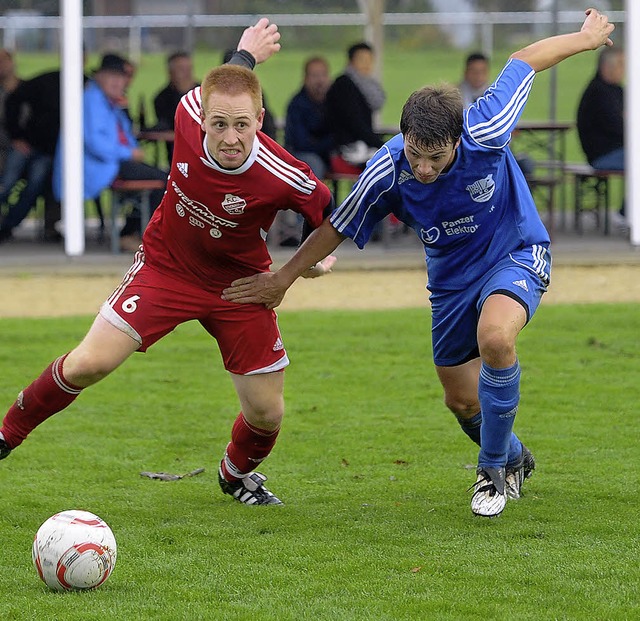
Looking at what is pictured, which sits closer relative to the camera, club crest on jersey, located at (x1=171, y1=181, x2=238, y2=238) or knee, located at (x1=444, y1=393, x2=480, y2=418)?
club crest on jersey, located at (x1=171, y1=181, x2=238, y2=238)

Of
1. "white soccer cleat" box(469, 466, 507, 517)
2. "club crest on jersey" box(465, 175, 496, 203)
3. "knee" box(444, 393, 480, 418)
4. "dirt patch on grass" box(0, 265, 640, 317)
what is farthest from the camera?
"dirt patch on grass" box(0, 265, 640, 317)

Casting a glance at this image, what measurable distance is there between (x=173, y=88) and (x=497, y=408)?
352 inches

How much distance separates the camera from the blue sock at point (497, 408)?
4.99 meters

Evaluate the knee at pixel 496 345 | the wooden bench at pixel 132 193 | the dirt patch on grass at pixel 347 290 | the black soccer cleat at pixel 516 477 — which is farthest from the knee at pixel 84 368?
the wooden bench at pixel 132 193

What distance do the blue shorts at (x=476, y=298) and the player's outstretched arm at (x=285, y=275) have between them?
536 mm

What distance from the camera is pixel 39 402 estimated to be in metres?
5.12

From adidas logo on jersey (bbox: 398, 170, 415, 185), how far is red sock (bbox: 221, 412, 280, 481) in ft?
4.02

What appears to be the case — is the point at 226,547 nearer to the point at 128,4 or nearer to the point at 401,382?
the point at 401,382

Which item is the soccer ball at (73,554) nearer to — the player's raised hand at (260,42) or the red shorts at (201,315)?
the red shorts at (201,315)

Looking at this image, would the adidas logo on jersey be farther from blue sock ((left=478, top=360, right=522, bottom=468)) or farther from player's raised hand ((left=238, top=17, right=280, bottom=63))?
player's raised hand ((left=238, top=17, right=280, bottom=63))

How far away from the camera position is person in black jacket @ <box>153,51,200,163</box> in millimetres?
12938

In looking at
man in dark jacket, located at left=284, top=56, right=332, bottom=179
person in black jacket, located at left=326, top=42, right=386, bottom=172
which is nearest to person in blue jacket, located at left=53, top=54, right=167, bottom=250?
man in dark jacket, located at left=284, top=56, right=332, bottom=179

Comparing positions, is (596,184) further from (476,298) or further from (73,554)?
(73,554)

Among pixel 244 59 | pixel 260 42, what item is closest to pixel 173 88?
pixel 260 42
